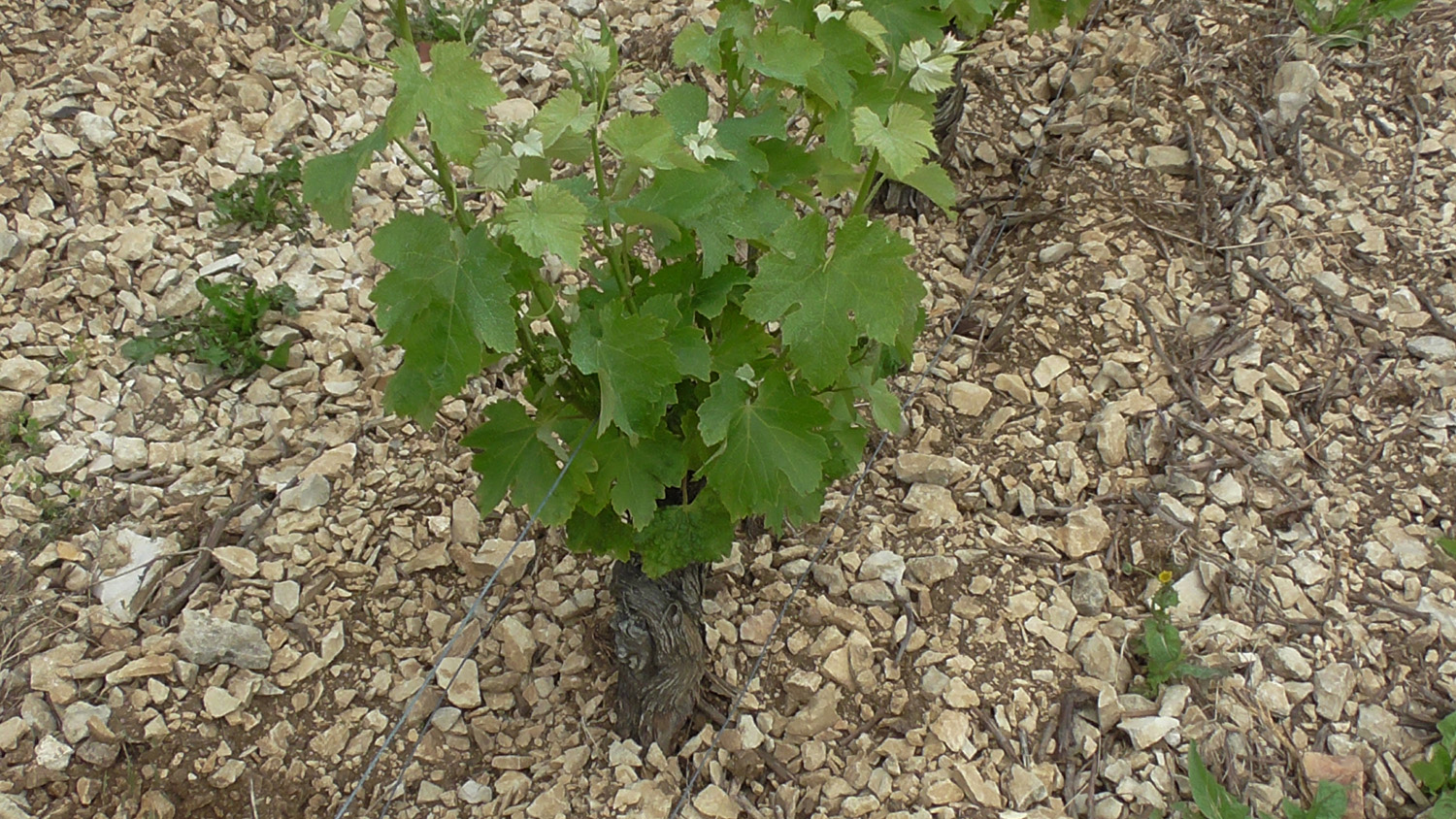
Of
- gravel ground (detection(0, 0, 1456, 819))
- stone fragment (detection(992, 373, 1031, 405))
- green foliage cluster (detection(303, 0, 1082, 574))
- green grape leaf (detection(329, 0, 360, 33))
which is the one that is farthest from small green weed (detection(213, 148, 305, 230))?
stone fragment (detection(992, 373, 1031, 405))

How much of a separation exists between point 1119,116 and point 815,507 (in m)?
2.19

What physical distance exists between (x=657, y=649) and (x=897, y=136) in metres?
1.24

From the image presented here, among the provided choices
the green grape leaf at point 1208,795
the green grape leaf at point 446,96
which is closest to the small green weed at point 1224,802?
the green grape leaf at point 1208,795

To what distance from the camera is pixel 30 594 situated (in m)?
2.51

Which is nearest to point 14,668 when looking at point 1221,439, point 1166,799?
point 1166,799

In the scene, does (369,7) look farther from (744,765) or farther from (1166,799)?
(1166,799)

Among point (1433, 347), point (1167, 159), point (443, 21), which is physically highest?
point (443, 21)

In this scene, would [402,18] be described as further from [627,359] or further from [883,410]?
[883,410]

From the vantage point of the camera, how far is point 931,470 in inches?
113

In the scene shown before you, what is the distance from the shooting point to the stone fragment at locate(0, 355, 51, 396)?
9.29ft

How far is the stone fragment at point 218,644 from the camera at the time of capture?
2.44 meters

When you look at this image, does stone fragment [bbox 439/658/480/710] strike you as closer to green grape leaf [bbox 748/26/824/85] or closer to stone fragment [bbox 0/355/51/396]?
stone fragment [bbox 0/355/51/396]

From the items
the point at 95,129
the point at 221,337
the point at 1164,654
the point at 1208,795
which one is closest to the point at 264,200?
the point at 221,337

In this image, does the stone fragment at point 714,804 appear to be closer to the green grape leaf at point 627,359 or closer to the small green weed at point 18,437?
the green grape leaf at point 627,359
